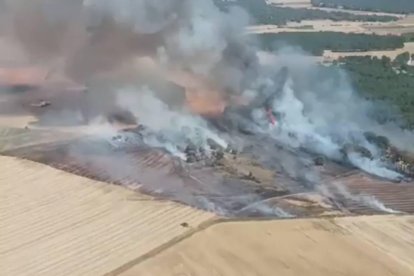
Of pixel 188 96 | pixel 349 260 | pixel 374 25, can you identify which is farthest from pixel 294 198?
pixel 374 25

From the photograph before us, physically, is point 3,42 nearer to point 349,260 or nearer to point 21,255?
point 21,255

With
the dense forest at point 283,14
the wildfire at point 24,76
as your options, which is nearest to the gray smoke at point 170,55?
the wildfire at point 24,76

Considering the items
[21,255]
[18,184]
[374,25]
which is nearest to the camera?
[21,255]

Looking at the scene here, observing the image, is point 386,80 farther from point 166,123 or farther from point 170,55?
point 166,123

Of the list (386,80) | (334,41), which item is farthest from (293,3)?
(386,80)

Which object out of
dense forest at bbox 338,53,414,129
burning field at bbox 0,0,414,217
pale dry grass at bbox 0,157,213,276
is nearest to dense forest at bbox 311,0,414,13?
dense forest at bbox 338,53,414,129

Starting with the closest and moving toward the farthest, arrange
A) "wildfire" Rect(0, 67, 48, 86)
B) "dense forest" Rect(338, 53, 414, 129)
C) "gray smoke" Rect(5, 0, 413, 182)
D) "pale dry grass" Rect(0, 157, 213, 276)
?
1. "pale dry grass" Rect(0, 157, 213, 276)
2. "gray smoke" Rect(5, 0, 413, 182)
3. "dense forest" Rect(338, 53, 414, 129)
4. "wildfire" Rect(0, 67, 48, 86)

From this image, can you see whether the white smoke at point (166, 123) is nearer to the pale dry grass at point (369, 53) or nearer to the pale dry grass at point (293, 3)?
the pale dry grass at point (369, 53)

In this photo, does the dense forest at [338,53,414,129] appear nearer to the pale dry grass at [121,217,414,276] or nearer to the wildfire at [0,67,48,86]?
the pale dry grass at [121,217,414,276]
